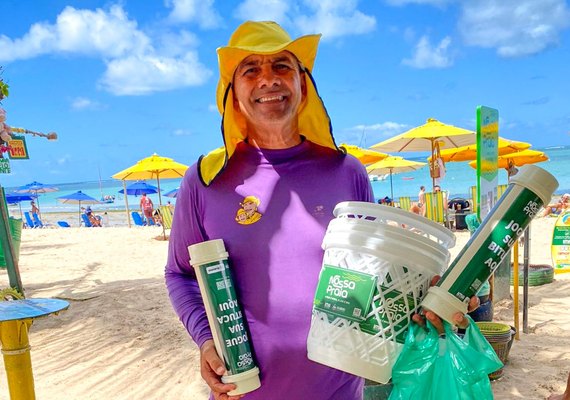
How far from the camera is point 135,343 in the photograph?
4.76 metres

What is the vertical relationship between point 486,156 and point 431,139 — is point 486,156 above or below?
below

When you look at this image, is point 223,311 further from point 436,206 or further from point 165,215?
point 165,215

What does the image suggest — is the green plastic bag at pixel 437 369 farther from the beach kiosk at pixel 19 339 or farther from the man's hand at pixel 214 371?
the beach kiosk at pixel 19 339

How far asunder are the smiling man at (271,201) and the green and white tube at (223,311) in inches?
3.5

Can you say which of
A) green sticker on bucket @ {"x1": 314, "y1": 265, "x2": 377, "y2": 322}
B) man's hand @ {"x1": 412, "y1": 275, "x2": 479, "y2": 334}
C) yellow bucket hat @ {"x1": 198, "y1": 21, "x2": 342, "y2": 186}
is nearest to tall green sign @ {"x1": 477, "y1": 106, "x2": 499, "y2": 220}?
yellow bucket hat @ {"x1": 198, "y1": 21, "x2": 342, "y2": 186}

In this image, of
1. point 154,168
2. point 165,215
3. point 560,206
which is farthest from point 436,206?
point 154,168

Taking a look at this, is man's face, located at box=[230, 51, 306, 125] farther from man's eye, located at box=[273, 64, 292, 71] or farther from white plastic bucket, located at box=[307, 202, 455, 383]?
white plastic bucket, located at box=[307, 202, 455, 383]

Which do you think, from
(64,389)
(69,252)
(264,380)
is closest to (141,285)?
(64,389)

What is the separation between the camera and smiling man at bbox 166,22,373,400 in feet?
4.36

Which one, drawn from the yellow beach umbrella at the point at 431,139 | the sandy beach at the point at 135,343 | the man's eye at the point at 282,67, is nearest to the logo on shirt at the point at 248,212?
the man's eye at the point at 282,67

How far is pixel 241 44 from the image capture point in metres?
1.41

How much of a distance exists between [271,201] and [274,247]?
135 mm

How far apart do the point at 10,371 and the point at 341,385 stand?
3.88 ft

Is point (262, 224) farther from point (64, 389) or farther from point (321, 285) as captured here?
point (64, 389)
